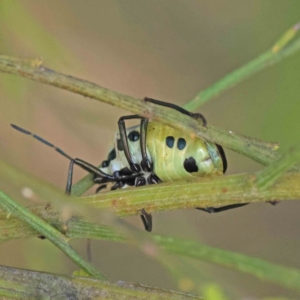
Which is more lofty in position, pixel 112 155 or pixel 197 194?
pixel 112 155

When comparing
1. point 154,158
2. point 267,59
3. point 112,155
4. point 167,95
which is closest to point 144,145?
point 154,158

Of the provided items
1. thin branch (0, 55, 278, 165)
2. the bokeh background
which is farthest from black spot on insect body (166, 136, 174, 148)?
the bokeh background

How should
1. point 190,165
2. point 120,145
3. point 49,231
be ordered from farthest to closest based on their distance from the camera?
1. point 120,145
2. point 190,165
3. point 49,231

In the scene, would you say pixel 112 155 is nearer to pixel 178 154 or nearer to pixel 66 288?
pixel 178 154

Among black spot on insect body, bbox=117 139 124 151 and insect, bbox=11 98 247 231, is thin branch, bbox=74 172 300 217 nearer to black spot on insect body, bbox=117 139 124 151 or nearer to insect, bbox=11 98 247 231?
insect, bbox=11 98 247 231

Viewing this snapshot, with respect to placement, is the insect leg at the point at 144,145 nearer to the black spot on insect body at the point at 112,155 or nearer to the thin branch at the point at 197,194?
the black spot on insect body at the point at 112,155

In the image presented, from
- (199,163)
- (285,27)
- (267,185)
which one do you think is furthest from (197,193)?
(285,27)
